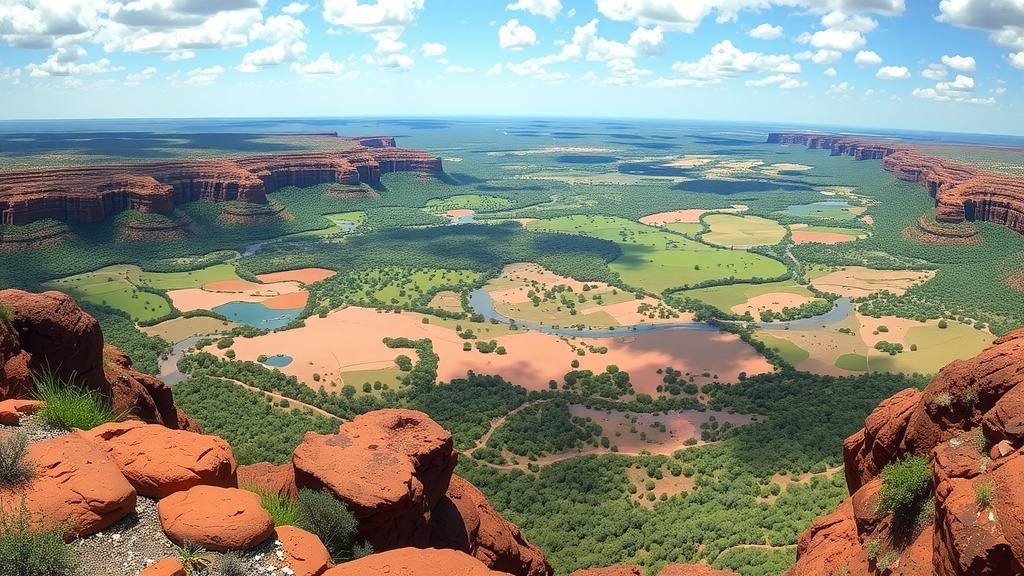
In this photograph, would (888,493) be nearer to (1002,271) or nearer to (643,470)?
(643,470)

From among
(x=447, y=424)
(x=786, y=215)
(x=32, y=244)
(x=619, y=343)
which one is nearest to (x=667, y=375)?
(x=619, y=343)

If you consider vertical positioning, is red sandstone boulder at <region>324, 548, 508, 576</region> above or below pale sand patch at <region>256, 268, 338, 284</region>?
above

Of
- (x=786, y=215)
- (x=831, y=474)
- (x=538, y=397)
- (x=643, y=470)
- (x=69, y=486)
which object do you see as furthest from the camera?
(x=786, y=215)

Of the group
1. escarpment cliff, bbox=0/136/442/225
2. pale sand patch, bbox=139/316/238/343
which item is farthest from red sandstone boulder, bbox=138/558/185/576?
escarpment cliff, bbox=0/136/442/225

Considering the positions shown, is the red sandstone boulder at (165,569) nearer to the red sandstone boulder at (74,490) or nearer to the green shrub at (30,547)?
the green shrub at (30,547)

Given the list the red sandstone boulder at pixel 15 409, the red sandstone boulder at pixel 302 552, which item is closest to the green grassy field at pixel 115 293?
the red sandstone boulder at pixel 15 409

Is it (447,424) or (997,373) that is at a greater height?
(997,373)

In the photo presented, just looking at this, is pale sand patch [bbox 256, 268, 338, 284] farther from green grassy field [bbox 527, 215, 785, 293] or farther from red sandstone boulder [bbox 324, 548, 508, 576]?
red sandstone boulder [bbox 324, 548, 508, 576]
